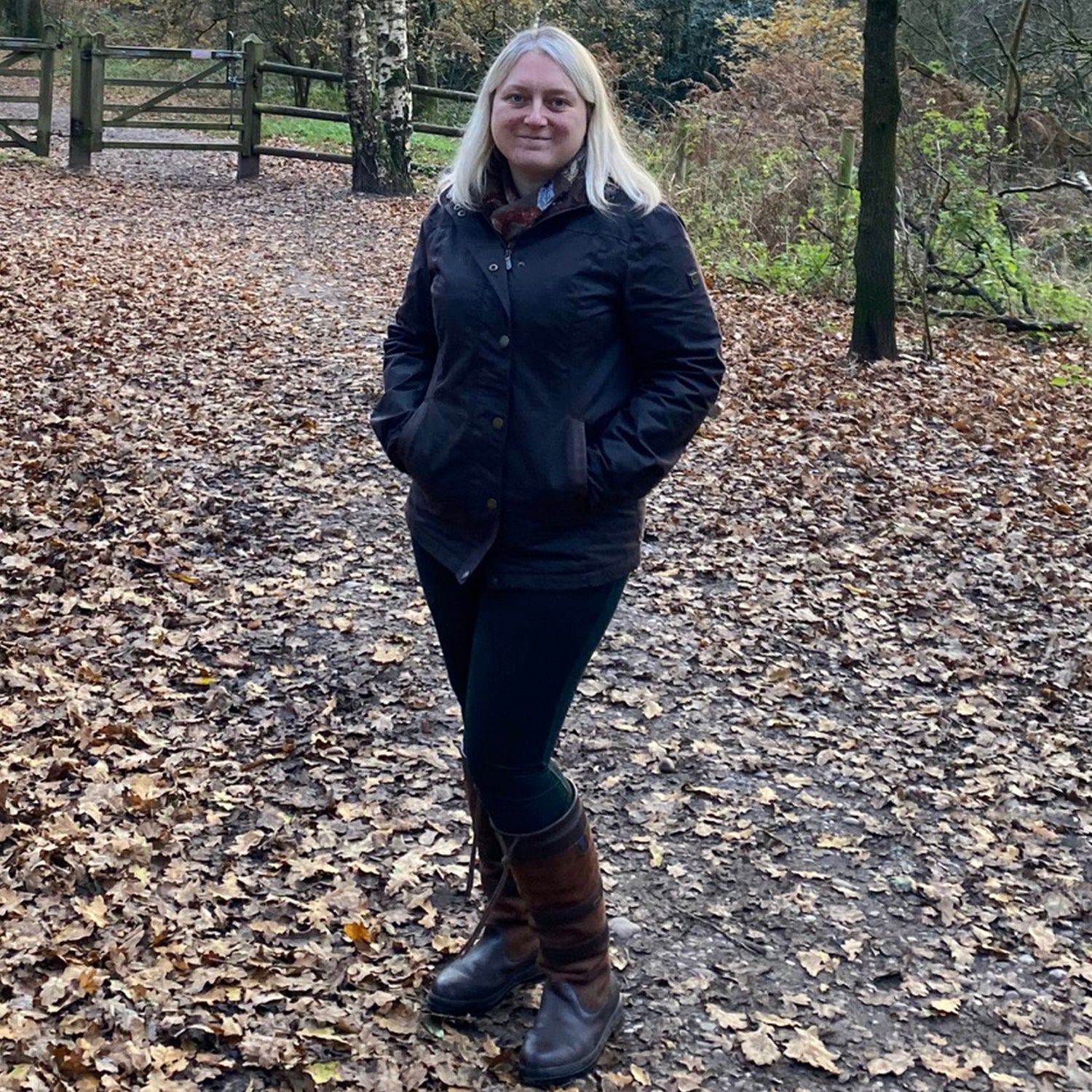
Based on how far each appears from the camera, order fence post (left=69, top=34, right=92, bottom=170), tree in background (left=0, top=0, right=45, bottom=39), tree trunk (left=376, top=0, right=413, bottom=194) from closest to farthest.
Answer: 1. tree trunk (left=376, top=0, right=413, bottom=194)
2. fence post (left=69, top=34, right=92, bottom=170)
3. tree in background (left=0, top=0, right=45, bottom=39)

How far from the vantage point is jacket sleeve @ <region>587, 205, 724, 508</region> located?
273 centimetres

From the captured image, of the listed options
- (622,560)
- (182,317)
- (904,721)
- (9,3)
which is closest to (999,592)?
(904,721)

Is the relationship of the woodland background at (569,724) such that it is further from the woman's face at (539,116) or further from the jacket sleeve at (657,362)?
the woman's face at (539,116)

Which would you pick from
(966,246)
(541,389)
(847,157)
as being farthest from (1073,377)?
(541,389)

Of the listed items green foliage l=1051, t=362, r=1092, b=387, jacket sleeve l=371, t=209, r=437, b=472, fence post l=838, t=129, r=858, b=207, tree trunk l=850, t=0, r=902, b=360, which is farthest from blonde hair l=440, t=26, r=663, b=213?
fence post l=838, t=129, r=858, b=207

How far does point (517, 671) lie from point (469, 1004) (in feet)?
3.55

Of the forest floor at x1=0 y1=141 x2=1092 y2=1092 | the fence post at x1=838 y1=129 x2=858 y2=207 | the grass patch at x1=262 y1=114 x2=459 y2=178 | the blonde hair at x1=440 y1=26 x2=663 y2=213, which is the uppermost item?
the blonde hair at x1=440 y1=26 x2=663 y2=213

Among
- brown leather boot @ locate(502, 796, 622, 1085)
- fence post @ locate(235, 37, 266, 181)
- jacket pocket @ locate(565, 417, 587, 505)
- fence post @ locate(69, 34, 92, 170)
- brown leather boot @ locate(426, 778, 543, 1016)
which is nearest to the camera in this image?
jacket pocket @ locate(565, 417, 587, 505)

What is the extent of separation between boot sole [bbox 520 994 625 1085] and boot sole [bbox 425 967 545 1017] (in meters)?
0.25

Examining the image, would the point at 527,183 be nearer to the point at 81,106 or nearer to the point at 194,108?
the point at 81,106

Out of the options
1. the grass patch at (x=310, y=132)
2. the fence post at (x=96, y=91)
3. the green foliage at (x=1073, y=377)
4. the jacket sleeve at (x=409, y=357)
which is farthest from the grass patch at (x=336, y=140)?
the jacket sleeve at (x=409, y=357)

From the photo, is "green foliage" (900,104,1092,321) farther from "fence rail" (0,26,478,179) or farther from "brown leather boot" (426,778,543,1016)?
"brown leather boot" (426,778,543,1016)

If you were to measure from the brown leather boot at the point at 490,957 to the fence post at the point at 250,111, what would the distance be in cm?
1745

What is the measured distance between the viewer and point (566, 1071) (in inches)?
125
